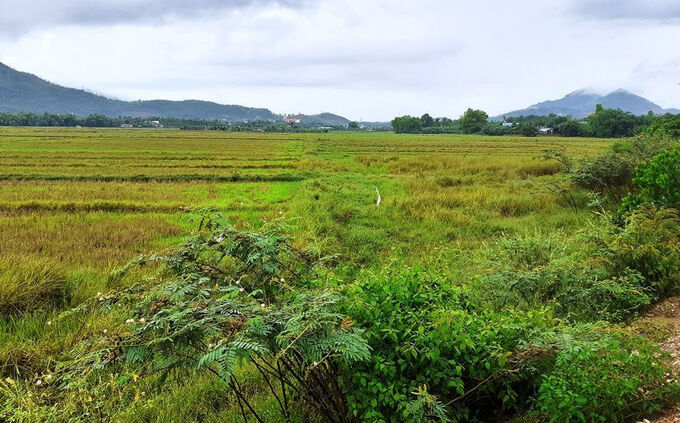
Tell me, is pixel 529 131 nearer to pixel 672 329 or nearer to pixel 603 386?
pixel 672 329

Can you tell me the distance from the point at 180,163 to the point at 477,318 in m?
23.8

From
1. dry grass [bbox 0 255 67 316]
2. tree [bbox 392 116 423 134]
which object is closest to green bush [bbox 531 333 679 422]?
dry grass [bbox 0 255 67 316]

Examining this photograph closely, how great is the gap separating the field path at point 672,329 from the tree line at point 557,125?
94.3 feet

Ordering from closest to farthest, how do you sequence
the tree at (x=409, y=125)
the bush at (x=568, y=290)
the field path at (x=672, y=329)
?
the field path at (x=672, y=329), the bush at (x=568, y=290), the tree at (x=409, y=125)

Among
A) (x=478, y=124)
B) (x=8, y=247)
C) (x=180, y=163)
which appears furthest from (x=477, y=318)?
(x=478, y=124)

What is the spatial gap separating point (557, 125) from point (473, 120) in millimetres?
22936

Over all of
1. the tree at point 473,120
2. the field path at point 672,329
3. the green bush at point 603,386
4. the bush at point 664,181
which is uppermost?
the tree at point 473,120

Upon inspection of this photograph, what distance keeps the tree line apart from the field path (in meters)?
28.8

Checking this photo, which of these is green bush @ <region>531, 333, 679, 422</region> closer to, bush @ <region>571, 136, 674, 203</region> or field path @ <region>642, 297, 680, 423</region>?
field path @ <region>642, 297, 680, 423</region>

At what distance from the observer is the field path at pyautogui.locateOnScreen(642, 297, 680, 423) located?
236 centimetres

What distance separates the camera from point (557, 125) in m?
90.9

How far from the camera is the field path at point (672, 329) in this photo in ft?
7.73

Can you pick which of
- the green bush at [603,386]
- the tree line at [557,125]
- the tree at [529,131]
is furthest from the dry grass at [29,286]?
the tree at [529,131]

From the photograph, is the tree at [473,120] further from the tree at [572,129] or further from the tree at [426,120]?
the tree at [572,129]
